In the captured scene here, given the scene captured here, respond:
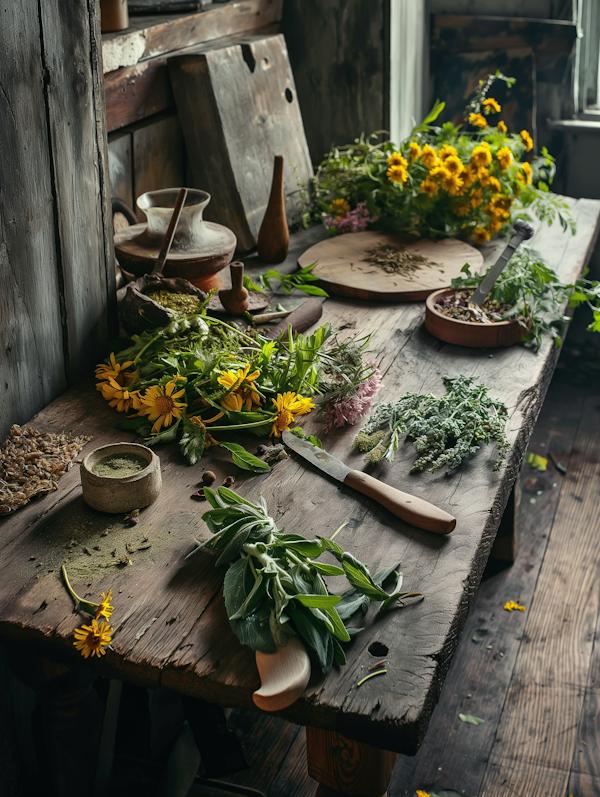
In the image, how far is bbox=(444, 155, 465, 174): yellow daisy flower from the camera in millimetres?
2566

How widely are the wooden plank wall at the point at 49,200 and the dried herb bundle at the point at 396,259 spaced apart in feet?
3.17

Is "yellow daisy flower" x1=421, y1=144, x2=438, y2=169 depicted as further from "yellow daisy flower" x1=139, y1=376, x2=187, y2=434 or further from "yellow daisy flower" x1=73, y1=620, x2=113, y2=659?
"yellow daisy flower" x1=73, y1=620, x2=113, y2=659

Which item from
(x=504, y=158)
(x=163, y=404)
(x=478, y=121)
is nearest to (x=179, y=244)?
(x=163, y=404)

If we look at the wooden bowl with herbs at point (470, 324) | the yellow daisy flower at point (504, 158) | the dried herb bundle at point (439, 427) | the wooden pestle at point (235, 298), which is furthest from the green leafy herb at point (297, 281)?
the yellow daisy flower at point (504, 158)

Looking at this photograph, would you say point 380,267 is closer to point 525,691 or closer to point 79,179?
point 79,179

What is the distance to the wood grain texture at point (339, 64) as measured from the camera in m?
3.01

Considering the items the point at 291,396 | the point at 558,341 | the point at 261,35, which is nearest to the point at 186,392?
the point at 291,396

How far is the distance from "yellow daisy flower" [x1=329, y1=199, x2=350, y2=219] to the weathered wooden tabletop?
46.0 inches

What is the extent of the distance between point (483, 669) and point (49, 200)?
1.72 meters

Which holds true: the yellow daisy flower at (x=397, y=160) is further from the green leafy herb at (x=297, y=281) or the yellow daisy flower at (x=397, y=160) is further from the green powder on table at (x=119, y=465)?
the green powder on table at (x=119, y=465)

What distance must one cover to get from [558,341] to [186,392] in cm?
105

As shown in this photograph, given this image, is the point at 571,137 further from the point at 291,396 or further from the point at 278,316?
the point at 291,396

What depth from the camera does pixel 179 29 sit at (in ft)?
8.21

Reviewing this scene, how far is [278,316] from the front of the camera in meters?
2.10
